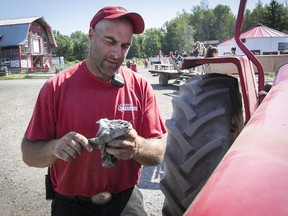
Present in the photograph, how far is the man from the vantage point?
7.44 feet

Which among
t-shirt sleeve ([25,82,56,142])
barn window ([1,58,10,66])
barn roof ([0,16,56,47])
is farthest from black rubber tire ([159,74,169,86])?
barn window ([1,58,10,66])

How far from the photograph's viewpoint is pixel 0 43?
145ft

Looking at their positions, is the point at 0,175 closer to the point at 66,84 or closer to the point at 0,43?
the point at 66,84

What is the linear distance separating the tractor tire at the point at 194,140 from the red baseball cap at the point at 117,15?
766 mm

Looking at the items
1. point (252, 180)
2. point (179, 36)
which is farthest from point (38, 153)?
point (179, 36)

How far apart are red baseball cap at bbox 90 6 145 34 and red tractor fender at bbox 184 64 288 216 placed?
1.20m

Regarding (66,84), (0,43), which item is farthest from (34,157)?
(0,43)

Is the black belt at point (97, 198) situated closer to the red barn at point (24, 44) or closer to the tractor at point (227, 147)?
the tractor at point (227, 147)

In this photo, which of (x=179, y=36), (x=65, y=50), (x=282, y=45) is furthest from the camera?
(x=179, y=36)

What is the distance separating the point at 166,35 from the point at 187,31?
27.7 ft

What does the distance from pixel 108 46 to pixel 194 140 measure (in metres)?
0.90

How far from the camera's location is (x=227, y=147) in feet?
8.32

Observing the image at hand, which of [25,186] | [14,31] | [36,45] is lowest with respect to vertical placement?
[25,186]

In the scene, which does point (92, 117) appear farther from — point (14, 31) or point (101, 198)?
point (14, 31)
